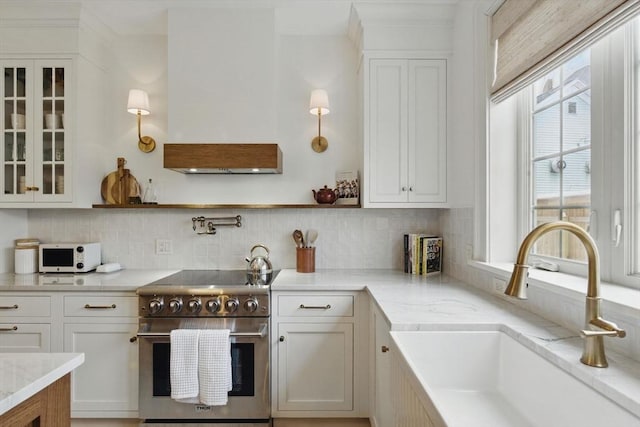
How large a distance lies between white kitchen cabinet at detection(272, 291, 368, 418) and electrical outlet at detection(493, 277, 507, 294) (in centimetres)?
72

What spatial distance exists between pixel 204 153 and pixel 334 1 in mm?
1306

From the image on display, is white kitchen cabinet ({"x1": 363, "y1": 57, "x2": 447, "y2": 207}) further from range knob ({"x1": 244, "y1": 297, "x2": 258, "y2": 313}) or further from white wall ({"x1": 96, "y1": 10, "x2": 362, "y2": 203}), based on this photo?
range knob ({"x1": 244, "y1": 297, "x2": 258, "y2": 313})

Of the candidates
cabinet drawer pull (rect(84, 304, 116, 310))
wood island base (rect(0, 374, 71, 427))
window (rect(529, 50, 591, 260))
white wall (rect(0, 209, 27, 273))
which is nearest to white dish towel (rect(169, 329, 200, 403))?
cabinet drawer pull (rect(84, 304, 116, 310))

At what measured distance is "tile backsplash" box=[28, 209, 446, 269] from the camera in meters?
2.68

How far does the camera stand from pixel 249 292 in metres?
2.04

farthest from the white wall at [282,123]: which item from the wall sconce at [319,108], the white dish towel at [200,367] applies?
the white dish towel at [200,367]

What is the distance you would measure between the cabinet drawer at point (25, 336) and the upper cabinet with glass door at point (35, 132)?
82 centimetres

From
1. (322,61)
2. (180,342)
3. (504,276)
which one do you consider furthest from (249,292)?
(322,61)

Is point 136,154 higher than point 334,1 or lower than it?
lower

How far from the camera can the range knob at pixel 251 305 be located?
6.64 feet

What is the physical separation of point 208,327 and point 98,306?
0.70m

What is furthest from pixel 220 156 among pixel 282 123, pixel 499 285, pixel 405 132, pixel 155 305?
pixel 499 285

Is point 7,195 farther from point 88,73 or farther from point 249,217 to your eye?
point 249,217

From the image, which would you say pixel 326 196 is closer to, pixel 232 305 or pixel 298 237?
pixel 298 237
